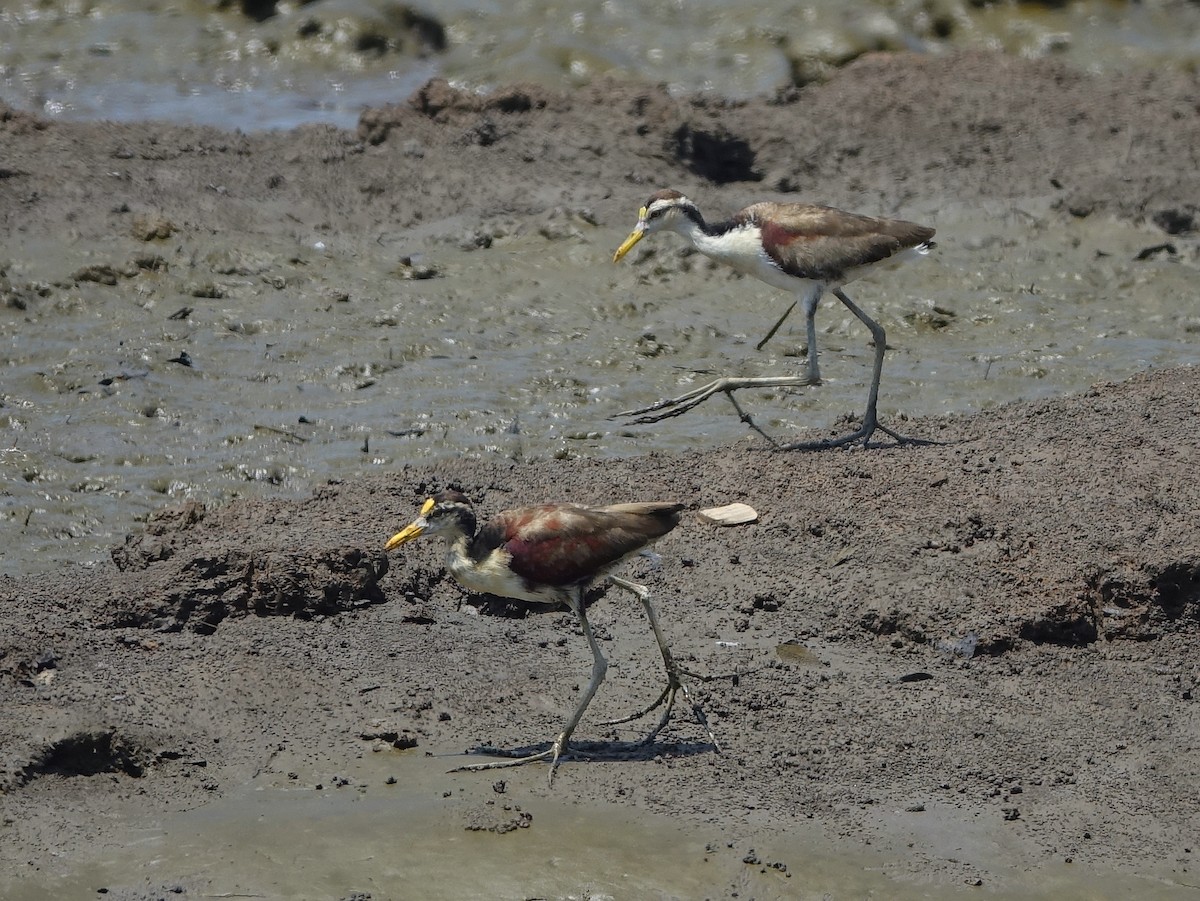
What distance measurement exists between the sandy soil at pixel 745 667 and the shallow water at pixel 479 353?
738 mm

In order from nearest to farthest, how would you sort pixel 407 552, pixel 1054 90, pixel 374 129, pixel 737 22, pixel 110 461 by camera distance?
1. pixel 407 552
2. pixel 110 461
3. pixel 374 129
4. pixel 1054 90
5. pixel 737 22

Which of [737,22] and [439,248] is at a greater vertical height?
[737,22]

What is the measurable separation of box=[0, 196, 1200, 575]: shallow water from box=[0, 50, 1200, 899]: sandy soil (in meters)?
0.74

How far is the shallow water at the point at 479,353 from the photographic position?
930 cm

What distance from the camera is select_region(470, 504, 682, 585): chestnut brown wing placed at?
6.26 metres

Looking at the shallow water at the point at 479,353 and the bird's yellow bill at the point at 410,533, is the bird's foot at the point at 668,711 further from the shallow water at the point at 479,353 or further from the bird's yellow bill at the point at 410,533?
the shallow water at the point at 479,353

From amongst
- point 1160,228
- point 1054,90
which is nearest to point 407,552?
point 1160,228

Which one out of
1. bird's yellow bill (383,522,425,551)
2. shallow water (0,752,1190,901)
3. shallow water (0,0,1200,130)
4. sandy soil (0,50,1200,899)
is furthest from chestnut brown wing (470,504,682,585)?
shallow water (0,0,1200,130)

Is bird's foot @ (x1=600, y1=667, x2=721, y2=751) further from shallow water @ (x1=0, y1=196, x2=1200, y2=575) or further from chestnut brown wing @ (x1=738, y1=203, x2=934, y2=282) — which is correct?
chestnut brown wing @ (x1=738, y1=203, x2=934, y2=282)

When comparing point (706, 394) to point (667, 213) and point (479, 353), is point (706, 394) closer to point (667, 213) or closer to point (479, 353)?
point (667, 213)

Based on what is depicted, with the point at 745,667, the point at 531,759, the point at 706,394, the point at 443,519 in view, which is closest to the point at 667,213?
the point at 706,394

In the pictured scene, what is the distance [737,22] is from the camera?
17.4 m

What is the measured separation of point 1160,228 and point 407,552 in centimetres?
746

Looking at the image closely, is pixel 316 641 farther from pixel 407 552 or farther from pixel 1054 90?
pixel 1054 90
